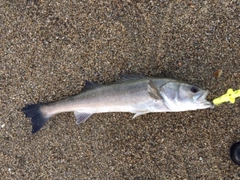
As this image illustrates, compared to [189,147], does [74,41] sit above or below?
above

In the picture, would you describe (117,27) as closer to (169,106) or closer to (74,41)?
(74,41)

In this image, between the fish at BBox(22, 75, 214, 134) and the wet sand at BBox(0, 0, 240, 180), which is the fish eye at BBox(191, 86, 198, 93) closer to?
the fish at BBox(22, 75, 214, 134)

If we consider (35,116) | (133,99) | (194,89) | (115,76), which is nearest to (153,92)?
(133,99)

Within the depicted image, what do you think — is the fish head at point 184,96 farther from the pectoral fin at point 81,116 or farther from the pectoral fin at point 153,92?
the pectoral fin at point 81,116

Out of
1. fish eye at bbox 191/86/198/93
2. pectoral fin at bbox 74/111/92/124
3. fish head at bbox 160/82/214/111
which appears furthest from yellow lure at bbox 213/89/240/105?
pectoral fin at bbox 74/111/92/124

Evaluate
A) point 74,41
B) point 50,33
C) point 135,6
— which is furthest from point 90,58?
point 135,6

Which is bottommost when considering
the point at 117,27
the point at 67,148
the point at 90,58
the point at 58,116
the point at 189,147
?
the point at 189,147
